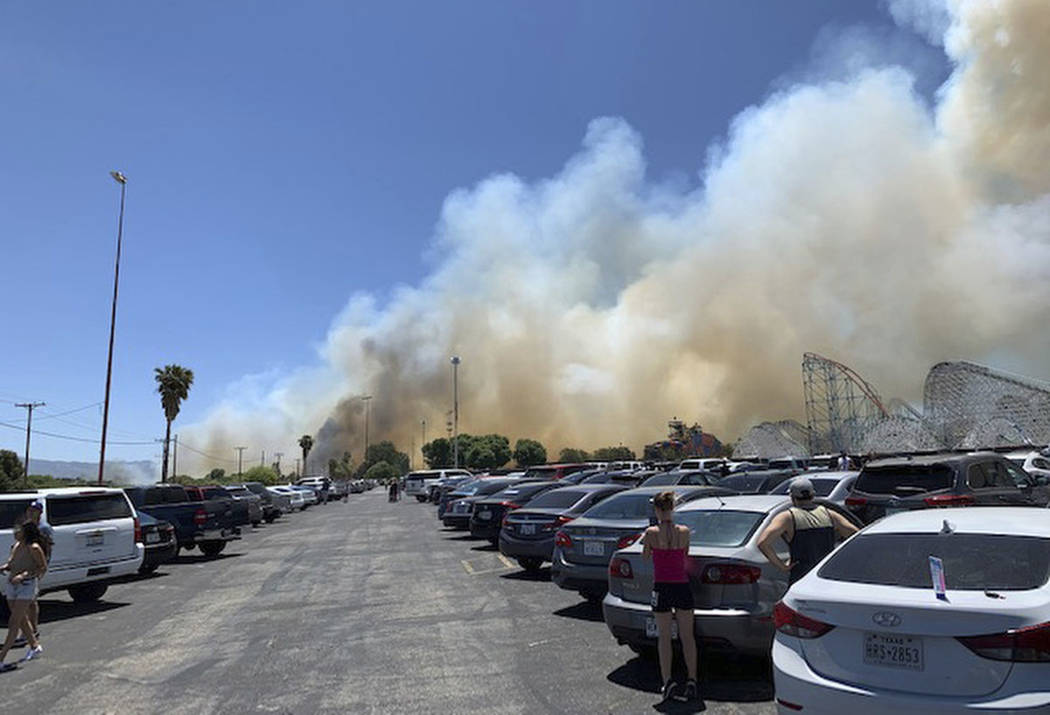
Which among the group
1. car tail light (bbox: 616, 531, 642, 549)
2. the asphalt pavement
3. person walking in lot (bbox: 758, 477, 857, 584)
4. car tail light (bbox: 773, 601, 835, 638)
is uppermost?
person walking in lot (bbox: 758, 477, 857, 584)

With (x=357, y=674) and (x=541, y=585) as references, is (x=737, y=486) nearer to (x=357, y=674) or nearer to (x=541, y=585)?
(x=541, y=585)

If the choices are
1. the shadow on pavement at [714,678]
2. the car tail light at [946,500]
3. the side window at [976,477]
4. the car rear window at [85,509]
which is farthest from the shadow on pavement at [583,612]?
the car rear window at [85,509]

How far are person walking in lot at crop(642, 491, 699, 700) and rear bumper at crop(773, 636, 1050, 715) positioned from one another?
1481 mm

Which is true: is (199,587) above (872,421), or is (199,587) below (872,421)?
below

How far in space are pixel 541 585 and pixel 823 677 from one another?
24.8 feet

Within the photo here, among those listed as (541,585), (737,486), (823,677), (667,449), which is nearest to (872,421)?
(667,449)

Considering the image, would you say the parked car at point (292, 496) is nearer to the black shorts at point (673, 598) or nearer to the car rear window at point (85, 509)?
the car rear window at point (85, 509)

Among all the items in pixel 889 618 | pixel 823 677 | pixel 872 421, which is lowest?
pixel 823 677

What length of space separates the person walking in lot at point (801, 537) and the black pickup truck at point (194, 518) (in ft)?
45.4

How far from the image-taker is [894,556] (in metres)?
4.17

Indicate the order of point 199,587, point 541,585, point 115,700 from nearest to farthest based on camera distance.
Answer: point 115,700
point 541,585
point 199,587

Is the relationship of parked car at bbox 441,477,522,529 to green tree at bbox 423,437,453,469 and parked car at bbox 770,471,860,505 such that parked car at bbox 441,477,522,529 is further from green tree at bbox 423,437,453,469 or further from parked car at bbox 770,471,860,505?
green tree at bbox 423,437,453,469

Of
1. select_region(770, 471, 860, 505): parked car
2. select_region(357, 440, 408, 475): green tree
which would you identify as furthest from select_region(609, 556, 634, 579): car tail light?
select_region(357, 440, 408, 475): green tree

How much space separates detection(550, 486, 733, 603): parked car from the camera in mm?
8469
